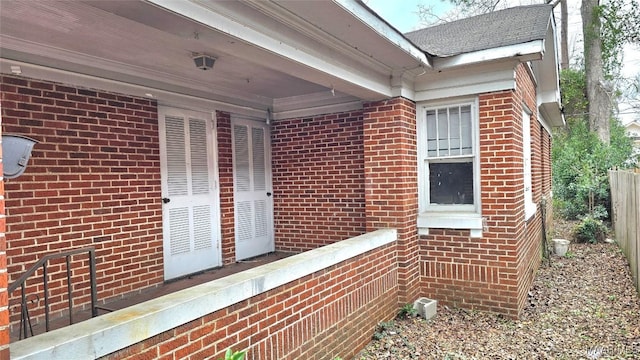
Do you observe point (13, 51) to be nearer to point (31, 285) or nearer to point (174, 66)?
point (174, 66)

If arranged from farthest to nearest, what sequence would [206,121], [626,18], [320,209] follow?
[626,18] → [320,209] → [206,121]

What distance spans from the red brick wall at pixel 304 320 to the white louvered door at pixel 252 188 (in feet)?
7.21

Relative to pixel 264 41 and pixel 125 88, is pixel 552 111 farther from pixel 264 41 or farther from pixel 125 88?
pixel 125 88

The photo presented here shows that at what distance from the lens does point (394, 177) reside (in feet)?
16.4

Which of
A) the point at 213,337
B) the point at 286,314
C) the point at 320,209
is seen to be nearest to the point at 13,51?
the point at 213,337

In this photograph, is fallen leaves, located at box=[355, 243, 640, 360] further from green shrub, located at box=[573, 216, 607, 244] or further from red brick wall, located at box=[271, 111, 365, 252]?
green shrub, located at box=[573, 216, 607, 244]

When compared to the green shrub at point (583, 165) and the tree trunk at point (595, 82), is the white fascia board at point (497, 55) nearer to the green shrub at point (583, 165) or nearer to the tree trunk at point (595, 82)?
the green shrub at point (583, 165)

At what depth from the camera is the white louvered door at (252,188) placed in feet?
19.2

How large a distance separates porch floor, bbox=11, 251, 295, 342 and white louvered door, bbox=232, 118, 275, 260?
0.78 ft

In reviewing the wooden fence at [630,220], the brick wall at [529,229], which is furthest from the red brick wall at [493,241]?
the wooden fence at [630,220]

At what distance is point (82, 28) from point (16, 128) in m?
1.14

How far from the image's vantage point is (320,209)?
6.02 metres

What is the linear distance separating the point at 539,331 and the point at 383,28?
3744 millimetres

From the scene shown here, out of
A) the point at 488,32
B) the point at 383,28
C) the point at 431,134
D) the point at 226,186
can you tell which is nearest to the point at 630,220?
the point at 431,134
